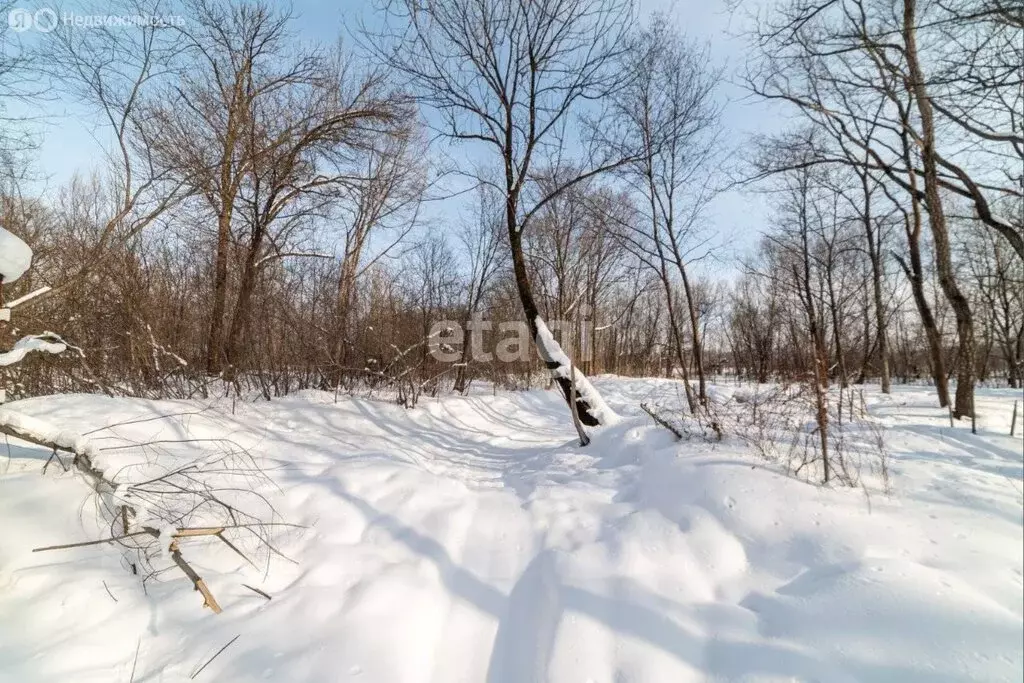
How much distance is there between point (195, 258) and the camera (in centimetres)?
798

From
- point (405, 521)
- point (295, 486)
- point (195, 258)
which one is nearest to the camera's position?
point (405, 521)

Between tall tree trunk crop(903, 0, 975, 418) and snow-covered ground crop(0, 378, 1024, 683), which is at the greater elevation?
tall tree trunk crop(903, 0, 975, 418)

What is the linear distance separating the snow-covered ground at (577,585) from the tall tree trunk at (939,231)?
137 inches

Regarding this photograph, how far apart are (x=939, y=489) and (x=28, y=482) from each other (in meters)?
5.61

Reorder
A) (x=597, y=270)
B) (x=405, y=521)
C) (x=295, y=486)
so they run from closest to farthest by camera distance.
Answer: (x=405, y=521)
(x=295, y=486)
(x=597, y=270)

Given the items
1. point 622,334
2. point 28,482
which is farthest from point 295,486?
point 622,334

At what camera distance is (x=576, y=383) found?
6.19 m

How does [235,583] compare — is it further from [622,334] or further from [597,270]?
[622,334]

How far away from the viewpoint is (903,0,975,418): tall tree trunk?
5.00 metres

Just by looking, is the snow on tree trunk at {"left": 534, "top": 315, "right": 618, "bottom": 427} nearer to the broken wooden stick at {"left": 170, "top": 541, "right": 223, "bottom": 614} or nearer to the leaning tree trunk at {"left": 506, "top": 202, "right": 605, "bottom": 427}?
the leaning tree trunk at {"left": 506, "top": 202, "right": 605, "bottom": 427}

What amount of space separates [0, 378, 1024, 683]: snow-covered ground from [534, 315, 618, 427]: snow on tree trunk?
8.77 ft

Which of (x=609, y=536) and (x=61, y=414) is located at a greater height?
(x=61, y=414)

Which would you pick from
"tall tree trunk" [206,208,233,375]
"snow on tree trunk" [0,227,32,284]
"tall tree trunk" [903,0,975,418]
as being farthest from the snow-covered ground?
"tall tree trunk" [206,208,233,375]

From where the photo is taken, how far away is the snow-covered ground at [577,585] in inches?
62.2
